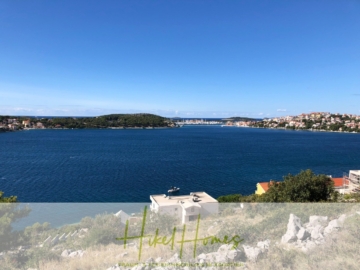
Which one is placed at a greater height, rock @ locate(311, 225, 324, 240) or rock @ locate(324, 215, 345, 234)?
rock @ locate(324, 215, 345, 234)

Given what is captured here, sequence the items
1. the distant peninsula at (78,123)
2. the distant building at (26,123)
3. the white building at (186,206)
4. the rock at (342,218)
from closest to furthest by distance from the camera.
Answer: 1. the rock at (342,218)
2. the white building at (186,206)
3. the distant peninsula at (78,123)
4. the distant building at (26,123)

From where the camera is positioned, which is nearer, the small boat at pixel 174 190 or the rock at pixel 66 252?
the rock at pixel 66 252

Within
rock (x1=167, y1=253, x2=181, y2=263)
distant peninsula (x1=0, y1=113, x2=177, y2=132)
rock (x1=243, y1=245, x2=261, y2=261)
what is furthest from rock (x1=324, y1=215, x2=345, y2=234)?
distant peninsula (x1=0, y1=113, x2=177, y2=132)

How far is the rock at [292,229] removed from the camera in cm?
299

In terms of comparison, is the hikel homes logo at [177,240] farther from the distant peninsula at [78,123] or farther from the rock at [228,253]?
the distant peninsula at [78,123]

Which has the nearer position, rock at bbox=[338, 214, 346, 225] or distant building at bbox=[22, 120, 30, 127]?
rock at bbox=[338, 214, 346, 225]

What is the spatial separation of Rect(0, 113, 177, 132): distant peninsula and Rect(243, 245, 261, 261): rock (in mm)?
68728

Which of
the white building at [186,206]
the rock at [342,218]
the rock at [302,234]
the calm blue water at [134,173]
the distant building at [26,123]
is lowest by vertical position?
the calm blue water at [134,173]

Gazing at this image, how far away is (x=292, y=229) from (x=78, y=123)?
77.2 metres

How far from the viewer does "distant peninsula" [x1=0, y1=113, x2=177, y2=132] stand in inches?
2651

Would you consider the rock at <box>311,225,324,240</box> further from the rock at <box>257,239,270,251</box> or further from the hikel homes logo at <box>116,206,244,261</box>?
the hikel homes logo at <box>116,206,244,261</box>

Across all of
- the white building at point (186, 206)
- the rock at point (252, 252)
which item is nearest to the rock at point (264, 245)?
the rock at point (252, 252)

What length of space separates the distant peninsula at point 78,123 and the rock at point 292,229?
2710 inches

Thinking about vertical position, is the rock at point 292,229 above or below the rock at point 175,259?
above
